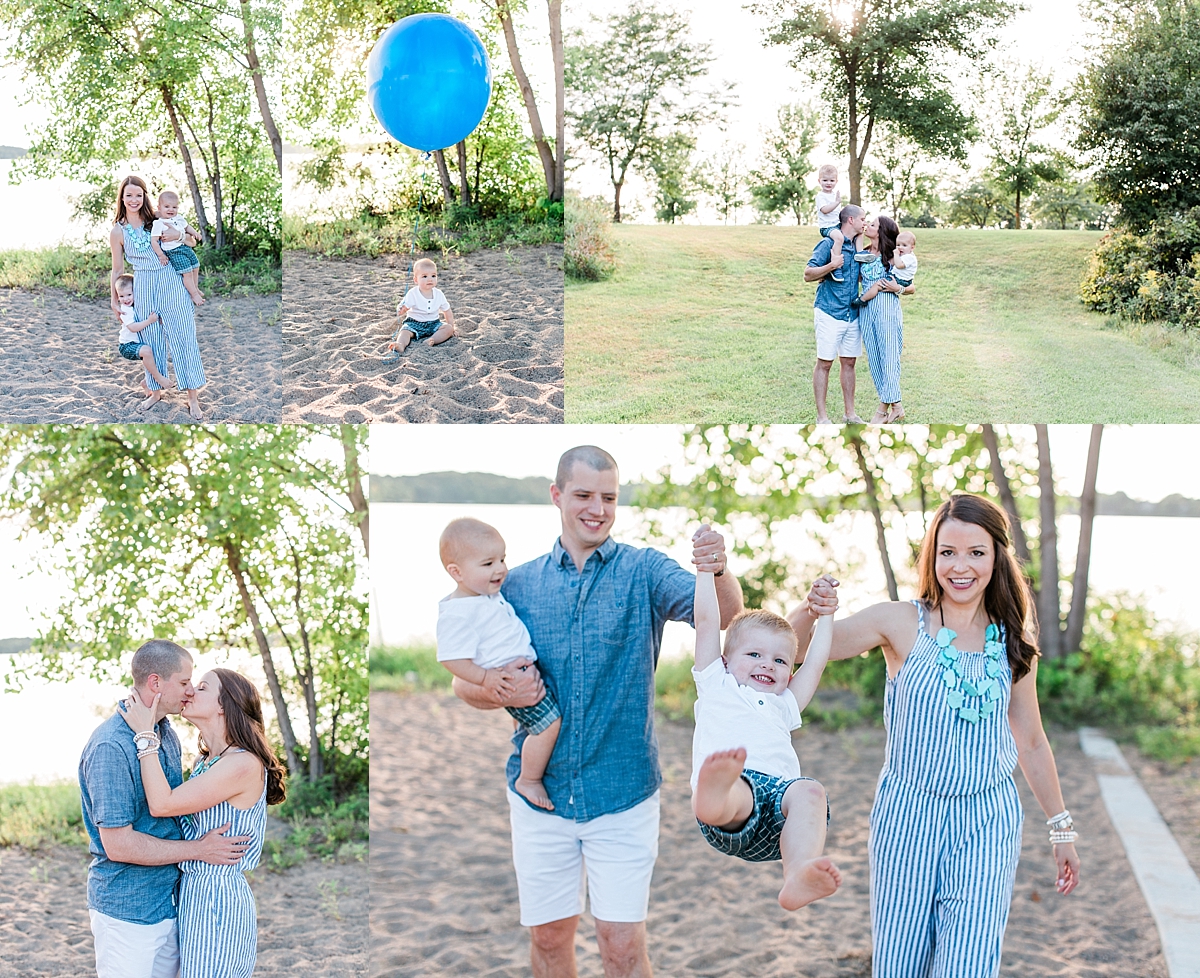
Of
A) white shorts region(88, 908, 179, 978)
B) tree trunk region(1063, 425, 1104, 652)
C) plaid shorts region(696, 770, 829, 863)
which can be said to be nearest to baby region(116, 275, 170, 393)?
white shorts region(88, 908, 179, 978)

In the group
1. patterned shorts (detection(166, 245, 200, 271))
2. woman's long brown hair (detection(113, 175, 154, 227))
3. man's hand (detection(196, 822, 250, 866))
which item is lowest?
man's hand (detection(196, 822, 250, 866))

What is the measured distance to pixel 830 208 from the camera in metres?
5.45

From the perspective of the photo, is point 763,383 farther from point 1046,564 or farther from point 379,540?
point 379,540

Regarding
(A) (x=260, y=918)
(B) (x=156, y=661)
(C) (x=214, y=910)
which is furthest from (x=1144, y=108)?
(A) (x=260, y=918)

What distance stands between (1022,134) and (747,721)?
157 inches

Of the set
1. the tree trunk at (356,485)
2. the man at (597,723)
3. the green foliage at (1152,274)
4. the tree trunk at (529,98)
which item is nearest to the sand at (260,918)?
the tree trunk at (356,485)

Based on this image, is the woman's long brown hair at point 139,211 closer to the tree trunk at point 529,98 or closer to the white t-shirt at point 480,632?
the tree trunk at point 529,98

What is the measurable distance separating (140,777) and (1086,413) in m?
4.66

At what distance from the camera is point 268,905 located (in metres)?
5.34

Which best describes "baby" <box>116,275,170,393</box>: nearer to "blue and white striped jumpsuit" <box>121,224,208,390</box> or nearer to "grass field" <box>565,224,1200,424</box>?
"blue and white striped jumpsuit" <box>121,224,208,390</box>

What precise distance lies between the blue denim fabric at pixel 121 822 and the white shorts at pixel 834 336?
3575 millimetres

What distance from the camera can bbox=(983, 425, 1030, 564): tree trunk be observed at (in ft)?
21.9

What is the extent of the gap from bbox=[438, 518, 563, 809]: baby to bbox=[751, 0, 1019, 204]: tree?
316 centimetres

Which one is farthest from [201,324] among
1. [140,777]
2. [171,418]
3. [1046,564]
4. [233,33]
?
[1046,564]
